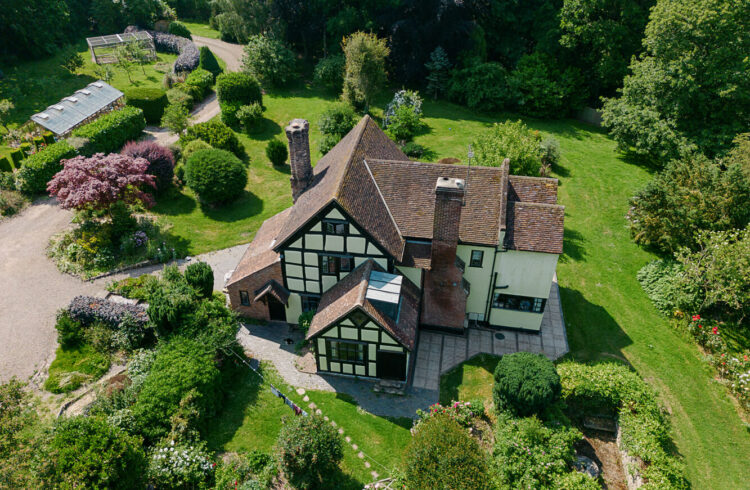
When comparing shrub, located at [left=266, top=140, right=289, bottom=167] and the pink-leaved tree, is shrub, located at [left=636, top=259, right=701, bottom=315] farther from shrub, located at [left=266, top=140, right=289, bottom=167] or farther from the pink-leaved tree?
the pink-leaved tree

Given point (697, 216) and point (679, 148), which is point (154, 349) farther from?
point (679, 148)

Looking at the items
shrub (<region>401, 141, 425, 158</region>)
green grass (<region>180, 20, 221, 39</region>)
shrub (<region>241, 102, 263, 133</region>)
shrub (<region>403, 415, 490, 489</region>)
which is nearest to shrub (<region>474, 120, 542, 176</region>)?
shrub (<region>401, 141, 425, 158</region>)

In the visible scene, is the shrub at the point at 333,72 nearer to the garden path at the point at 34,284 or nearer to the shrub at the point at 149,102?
the shrub at the point at 149,102

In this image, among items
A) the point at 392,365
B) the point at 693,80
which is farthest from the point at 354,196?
the point at 693,80

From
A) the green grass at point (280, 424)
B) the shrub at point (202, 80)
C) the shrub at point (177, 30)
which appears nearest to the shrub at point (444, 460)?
the green grass at point (280, 424)

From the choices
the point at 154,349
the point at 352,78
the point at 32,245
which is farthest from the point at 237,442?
the point at 352,78

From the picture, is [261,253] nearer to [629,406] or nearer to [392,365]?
[392,365]

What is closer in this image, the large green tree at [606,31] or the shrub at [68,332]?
the shrub at [68,332]
